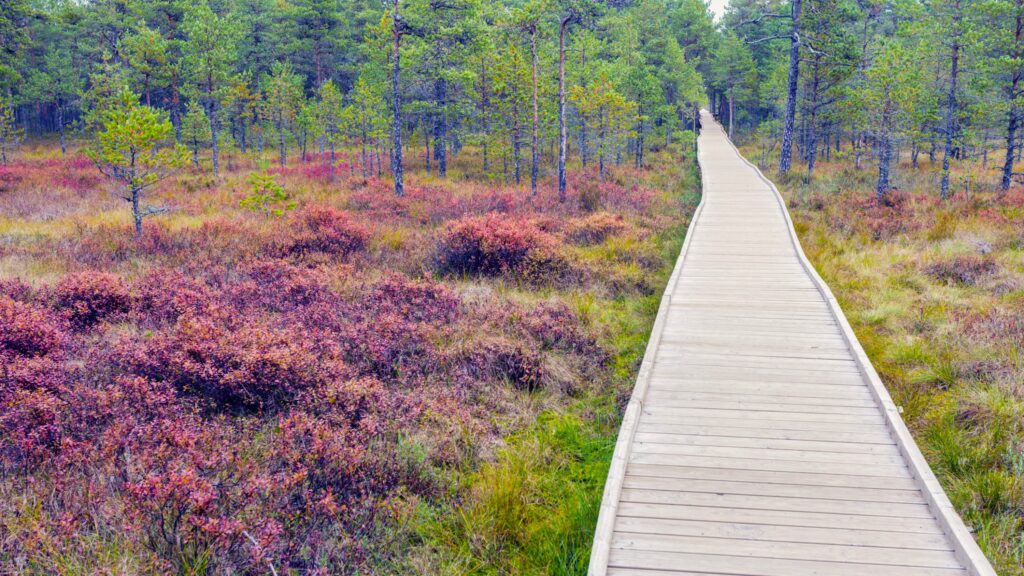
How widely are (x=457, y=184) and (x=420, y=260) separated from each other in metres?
16.3

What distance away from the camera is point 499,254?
454 inches

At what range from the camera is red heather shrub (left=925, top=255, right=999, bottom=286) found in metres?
10.2

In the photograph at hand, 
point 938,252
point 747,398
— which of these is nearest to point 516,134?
point 938,252

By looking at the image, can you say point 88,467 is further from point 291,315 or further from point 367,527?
point 291,315

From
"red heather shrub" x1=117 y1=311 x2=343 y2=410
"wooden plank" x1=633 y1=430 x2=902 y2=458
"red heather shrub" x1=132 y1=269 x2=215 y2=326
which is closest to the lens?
"wooden plank" x1=633 y1=430 x2=902 y2=458

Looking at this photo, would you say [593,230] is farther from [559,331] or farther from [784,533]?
[784,533]

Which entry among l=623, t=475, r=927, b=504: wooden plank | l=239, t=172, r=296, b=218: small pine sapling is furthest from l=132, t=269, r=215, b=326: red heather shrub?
l=239, t=172, r=296, b=218: small pine sapling

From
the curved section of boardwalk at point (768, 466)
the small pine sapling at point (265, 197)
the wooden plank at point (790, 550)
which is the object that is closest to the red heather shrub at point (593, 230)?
the curved section of boardwalk at point (768, 466)

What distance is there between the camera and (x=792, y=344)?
683 cm

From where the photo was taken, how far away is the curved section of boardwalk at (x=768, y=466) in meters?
3.54

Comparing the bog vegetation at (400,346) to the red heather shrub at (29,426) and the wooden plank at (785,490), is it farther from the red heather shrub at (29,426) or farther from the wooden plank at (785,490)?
the wooden plank at (785,490)

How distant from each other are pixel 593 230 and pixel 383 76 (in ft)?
89.9

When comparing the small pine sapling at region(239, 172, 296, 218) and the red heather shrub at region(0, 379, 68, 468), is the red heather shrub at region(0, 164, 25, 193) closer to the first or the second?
the small pine sapling at region(239, 172, 296, 218)

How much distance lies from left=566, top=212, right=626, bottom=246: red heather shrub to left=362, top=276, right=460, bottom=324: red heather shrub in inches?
218
